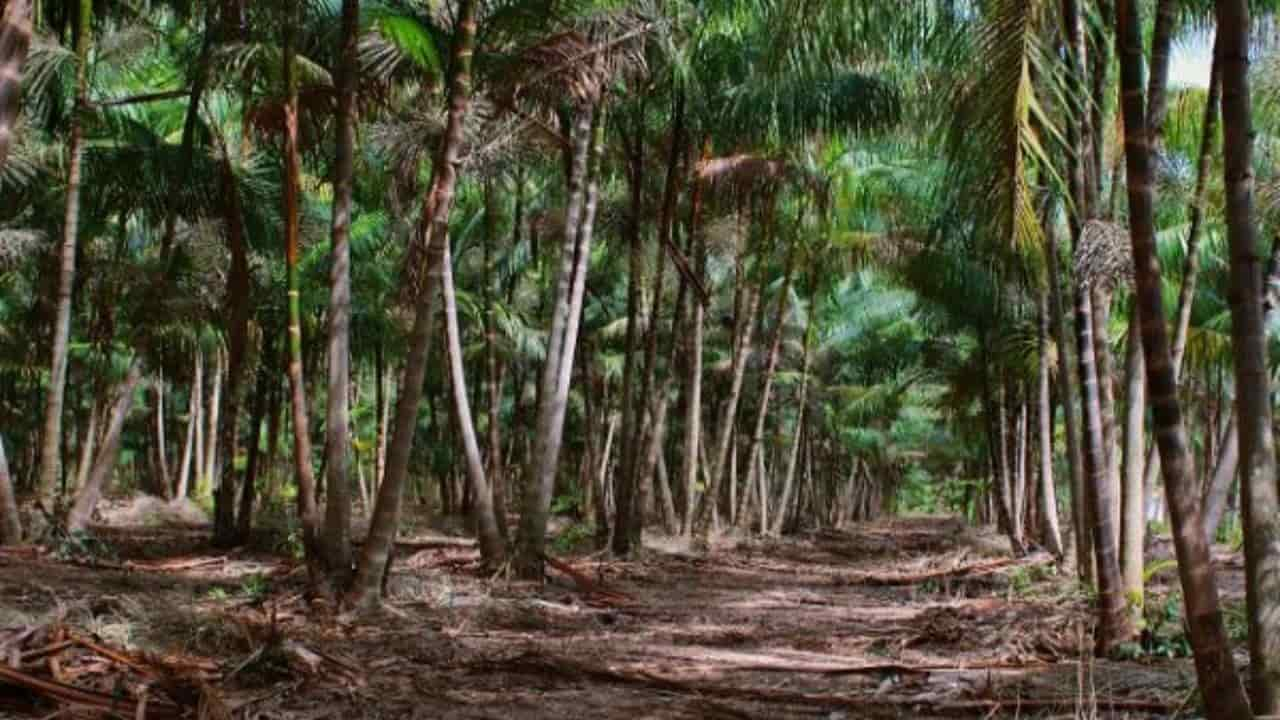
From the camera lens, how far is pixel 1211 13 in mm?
11352

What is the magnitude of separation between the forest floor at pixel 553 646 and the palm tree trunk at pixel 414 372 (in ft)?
1.50

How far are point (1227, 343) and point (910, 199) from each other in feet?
23.2

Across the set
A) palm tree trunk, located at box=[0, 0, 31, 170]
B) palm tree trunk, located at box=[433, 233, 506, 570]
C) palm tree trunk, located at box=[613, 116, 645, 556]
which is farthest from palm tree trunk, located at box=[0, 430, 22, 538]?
palm tree trunk, located at box=[0, 0, 31, 170]

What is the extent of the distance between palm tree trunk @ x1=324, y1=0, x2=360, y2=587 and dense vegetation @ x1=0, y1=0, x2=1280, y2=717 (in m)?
0.03

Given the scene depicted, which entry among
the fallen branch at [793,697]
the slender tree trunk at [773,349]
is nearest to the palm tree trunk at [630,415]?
the slender tree trunk at [773,349]

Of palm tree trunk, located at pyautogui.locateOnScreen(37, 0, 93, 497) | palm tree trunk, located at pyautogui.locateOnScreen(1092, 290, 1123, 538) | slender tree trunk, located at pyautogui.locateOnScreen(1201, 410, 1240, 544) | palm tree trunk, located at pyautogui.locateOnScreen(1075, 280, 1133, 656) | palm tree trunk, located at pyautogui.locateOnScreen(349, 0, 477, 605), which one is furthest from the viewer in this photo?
palm tree trunk, located at pyautogui.locateOnScreen(37, 0, 93, 497)

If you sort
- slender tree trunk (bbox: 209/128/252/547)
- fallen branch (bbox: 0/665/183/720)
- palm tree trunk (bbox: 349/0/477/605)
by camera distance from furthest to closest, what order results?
slender tree trunk (bbox: 209/128/252/547), palm tree trunk (bbox: 349/0/477/605), fallen branch (bbox: 0/665/183/720)

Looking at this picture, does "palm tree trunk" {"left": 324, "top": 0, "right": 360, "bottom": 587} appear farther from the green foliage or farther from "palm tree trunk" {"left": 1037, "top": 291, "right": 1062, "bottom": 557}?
"palm tree trunk" {"left": 1037, "top": 291, "right": 1062, "bottom": 557}

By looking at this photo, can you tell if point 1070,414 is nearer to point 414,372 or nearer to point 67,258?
point 414,372

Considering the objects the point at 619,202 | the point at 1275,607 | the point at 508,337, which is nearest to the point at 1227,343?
the point at 619,202

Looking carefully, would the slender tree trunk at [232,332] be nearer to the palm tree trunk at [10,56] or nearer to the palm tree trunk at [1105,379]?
the palm tree trunk at [10,56]

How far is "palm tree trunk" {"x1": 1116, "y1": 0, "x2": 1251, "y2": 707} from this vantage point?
5.03 metres

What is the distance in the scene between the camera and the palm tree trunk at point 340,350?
34.5ft

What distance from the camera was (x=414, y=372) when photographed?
33.6 ft
